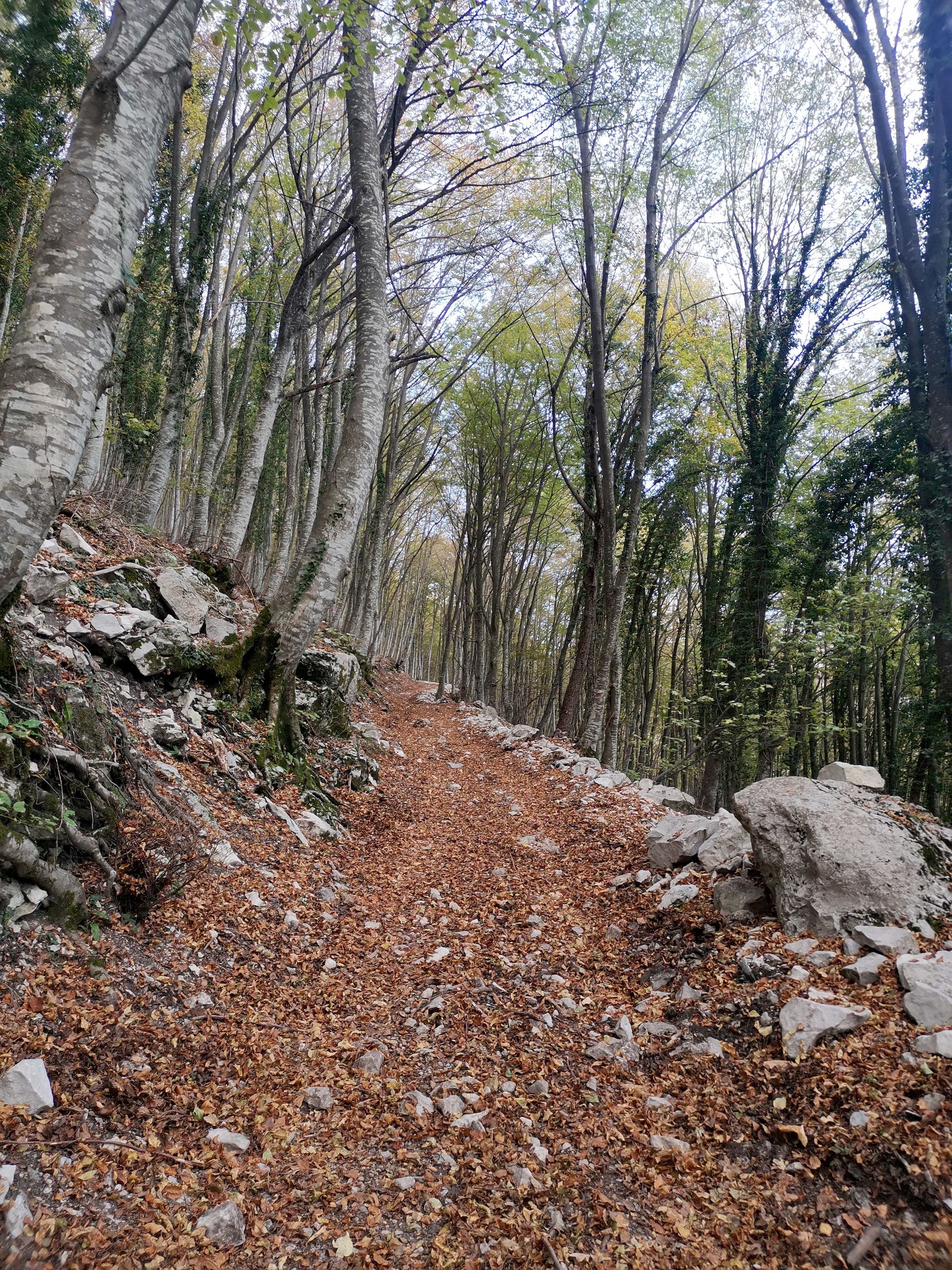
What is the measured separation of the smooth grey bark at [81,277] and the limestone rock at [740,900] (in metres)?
4.52

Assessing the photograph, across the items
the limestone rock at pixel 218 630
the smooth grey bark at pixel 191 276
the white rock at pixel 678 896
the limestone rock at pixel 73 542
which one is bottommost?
the white rock at pixel 678 896

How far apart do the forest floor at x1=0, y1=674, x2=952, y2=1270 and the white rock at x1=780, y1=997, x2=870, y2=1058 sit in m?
0.06

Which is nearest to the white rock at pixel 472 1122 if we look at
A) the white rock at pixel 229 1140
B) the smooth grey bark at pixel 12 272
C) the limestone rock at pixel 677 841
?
the white rock at pixel 229 1140

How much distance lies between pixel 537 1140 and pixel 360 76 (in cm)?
912

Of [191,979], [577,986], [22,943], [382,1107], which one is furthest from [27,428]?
[577,986]

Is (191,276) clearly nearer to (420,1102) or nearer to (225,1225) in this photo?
(420,1102)

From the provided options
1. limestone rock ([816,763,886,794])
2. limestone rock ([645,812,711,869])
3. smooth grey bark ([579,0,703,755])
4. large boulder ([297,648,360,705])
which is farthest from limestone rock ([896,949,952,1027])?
smooth grey bark ([579,0,703,755])

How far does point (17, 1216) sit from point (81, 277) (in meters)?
3.53

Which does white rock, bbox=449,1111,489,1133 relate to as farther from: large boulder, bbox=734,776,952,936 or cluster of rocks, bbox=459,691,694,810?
cluster of rocks, bbox=459,691,694,810

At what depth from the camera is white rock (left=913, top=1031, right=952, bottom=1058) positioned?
7.41 feet

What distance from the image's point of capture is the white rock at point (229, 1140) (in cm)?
221

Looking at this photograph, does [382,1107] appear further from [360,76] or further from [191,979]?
[360,76]

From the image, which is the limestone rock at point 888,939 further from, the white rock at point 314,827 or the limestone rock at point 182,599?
the limestone rock at point 182,599

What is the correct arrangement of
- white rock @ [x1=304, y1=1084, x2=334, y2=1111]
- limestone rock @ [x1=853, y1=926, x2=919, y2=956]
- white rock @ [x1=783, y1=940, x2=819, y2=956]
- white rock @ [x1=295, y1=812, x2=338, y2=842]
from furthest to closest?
white rock @ [x1=295, y1=812, x2=338, y2=842]
white rock @ [x1=783, y1=940, x2=819, y2=956]
limestone rock @ [x1=853, y1=926, x2=919, y2=956]
white rock @ [x1=304, y1=1084, x2=334, y2=1111]
